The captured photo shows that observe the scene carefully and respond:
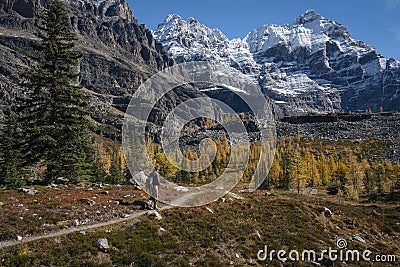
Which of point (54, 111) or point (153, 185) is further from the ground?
point (54, 111)

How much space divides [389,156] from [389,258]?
454ft

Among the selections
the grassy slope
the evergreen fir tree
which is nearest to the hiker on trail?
the grassy slope

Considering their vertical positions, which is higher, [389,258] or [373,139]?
[373,139]

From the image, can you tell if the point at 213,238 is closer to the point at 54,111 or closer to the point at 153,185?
the point at 153,185

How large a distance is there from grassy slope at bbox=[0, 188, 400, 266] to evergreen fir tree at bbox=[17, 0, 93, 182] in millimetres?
13705

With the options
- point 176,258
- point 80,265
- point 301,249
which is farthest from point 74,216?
point 301,249

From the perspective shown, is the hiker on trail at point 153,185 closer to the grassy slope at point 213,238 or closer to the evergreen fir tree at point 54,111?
the grassy slope at point 213,238

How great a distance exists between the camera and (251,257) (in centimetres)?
1802

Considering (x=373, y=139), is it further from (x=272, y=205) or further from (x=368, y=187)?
(x=272, y=205)

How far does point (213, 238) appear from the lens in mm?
18844

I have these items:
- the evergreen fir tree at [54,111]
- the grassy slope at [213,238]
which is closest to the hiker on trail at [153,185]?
the grassy slope at [213,238]

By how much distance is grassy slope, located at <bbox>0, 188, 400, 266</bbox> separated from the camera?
13547 millimetres

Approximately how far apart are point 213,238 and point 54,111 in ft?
67.9

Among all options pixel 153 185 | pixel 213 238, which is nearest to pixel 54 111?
pixel 153 185
